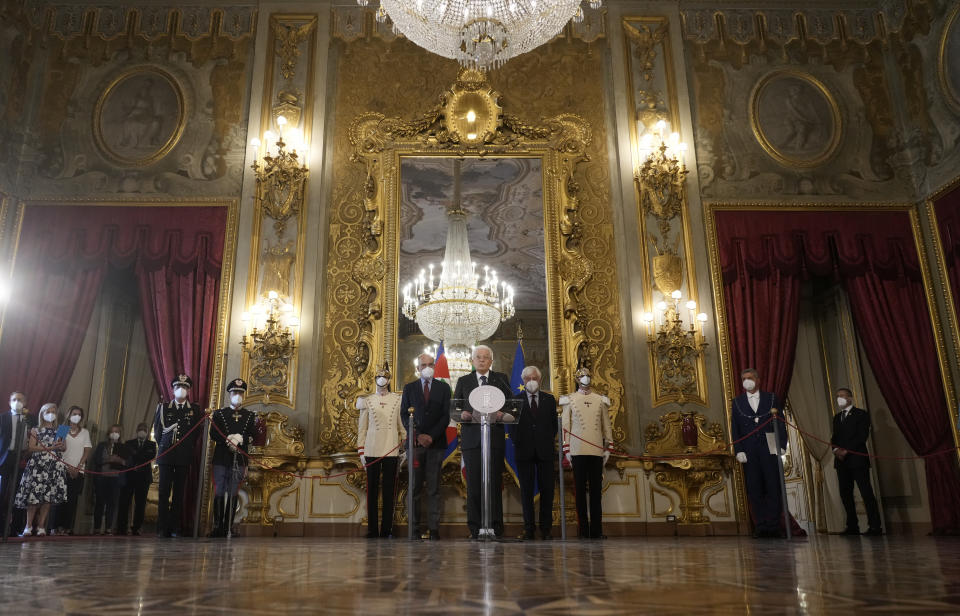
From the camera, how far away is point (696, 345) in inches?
308

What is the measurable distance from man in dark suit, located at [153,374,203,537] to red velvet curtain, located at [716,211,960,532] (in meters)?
5.66

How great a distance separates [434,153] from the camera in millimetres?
8555

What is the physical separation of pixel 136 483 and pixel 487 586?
7.72 m

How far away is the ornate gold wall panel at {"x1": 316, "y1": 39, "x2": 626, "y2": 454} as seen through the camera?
309 inches

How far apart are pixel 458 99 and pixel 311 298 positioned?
297 cm

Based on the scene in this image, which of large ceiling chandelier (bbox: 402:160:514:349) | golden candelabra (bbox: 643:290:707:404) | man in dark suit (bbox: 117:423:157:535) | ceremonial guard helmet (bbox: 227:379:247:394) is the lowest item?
man in dark suit (bbox: 117:423:157:535)

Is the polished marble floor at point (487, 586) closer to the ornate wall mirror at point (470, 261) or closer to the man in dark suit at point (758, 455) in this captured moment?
the man in dark suit at point (758, 455)

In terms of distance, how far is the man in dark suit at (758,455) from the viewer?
657cm

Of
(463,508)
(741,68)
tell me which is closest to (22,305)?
(463,508)

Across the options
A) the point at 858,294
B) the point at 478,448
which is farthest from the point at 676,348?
the point at 478,448

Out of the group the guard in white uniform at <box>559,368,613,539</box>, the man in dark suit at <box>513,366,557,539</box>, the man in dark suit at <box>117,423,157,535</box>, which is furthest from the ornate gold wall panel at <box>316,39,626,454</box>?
the man in dark suit at <box>117,423,157,535</box>

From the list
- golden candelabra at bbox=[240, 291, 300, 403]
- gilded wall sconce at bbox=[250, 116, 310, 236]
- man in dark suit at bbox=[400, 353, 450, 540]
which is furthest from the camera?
gilded wall sconce at bbox=[250, 116, 310, 236]

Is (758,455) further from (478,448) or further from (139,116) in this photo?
(139,116)

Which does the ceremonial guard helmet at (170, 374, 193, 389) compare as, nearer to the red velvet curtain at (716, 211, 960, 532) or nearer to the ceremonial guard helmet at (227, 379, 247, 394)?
the ceremonial guard helmet at (227, 379, 247, 394)
